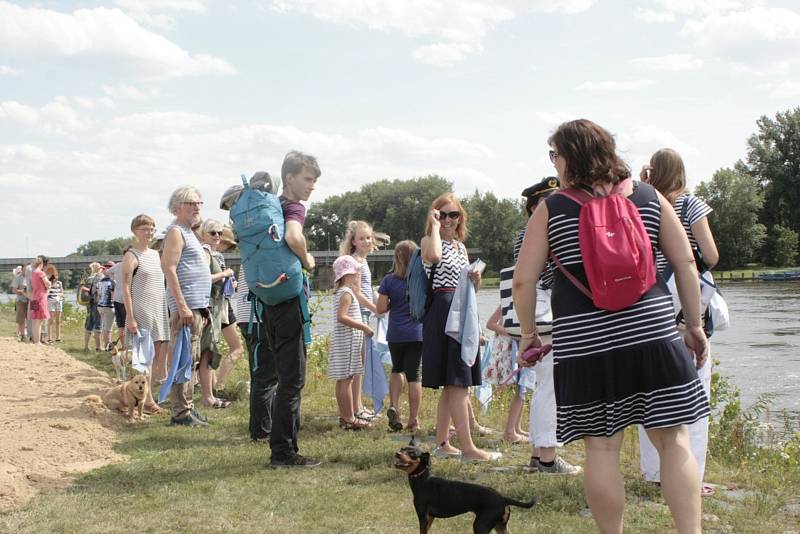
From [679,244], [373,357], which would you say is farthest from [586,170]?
[373,357]

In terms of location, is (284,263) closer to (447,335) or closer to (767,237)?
(447,335)

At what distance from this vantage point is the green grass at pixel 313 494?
414 cm

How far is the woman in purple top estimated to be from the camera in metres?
6.74

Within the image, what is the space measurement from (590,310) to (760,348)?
1767 cm

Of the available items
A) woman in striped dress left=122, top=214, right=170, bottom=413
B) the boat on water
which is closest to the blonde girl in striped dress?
woman in striped dress left=122, top=214, right=170, bottom=413

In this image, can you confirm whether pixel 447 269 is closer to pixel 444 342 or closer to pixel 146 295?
pixel 444 342

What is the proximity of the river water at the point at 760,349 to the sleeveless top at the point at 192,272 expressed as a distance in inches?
171

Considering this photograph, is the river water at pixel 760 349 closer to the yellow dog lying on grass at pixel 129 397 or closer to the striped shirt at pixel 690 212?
the yellow dog lying on grass at pixel 129 397

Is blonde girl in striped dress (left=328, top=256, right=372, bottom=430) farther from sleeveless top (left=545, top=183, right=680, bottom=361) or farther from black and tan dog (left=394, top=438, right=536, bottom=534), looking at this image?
sleeveless top (left=545, top=183, right=680, bottom=361)

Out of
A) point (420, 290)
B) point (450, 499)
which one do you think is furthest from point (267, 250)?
point (450, 499)

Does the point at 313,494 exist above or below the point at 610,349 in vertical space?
below

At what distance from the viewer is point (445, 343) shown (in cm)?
562

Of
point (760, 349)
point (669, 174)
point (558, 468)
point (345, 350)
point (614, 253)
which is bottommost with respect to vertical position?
point (760, 349)

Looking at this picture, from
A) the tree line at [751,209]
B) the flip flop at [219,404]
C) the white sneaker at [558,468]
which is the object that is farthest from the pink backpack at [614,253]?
the tree line at [751,209]
